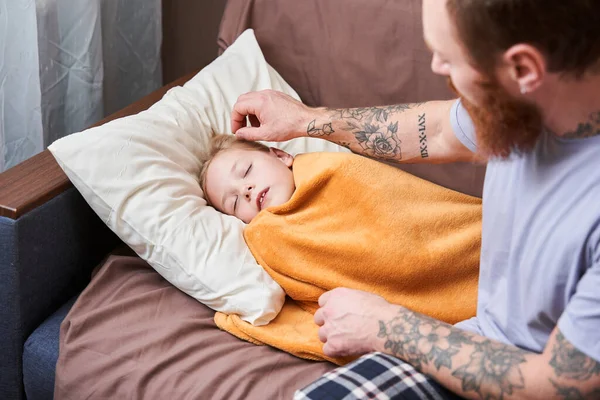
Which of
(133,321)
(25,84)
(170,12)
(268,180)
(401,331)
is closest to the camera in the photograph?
(401,331)

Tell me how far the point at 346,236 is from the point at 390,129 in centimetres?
24

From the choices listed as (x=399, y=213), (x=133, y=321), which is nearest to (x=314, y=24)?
(x=399, y=213)

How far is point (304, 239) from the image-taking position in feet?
4.90

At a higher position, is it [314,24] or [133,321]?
[314,24]

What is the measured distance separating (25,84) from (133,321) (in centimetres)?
74

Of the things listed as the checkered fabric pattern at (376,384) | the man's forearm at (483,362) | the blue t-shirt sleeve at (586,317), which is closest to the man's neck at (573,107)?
the blue t-shirt sleeve at (586,317)

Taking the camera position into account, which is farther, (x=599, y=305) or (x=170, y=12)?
(x=170, y=12)

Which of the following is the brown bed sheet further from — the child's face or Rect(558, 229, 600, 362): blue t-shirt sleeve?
Rect(558, 229, 600, 362): blue t-shirt sleeve

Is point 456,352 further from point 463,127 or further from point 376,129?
point 376,129

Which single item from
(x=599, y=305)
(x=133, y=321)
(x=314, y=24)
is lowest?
(x=133, y=321)

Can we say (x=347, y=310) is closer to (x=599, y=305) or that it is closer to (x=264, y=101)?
(x=599, y=305)

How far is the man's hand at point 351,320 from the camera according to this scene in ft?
3.97

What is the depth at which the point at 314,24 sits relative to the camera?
196cm

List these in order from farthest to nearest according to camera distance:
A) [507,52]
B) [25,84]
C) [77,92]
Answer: [77,92]
[25,84]
[507,52]
